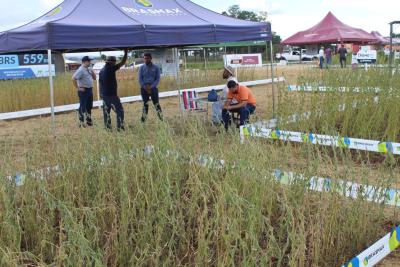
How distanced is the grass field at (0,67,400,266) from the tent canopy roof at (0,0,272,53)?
232 centimetres

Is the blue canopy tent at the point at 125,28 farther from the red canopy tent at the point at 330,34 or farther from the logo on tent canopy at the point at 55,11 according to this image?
the red canopy tent at the point at 330,34

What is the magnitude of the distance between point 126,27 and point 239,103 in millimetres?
2065

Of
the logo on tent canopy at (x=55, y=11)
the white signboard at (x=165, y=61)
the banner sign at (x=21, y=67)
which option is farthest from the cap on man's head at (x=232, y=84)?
the white signboard at (x=165, y=61)

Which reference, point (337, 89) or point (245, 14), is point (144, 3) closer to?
point (337, 89)

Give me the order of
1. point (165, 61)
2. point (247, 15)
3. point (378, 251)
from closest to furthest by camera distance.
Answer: point (378, 251) < point (165, 61) < point (247, 15)

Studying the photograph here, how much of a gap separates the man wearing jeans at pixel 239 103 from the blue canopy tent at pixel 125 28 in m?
0.98

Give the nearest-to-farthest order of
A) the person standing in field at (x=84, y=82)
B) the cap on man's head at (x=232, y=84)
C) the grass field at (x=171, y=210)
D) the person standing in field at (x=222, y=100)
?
the grass field at (x=171, y=210)
the cap on man's head at (x=232, y=84)
the person standing in field at (x=222, y=100)
the person standing in field at (x=84, y=82)

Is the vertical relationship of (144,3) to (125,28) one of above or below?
above

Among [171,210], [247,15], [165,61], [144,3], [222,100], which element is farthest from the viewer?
[247,15]

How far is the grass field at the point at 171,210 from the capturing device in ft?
7.94

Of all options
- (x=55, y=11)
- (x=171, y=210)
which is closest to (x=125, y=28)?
(x=55, y=11)

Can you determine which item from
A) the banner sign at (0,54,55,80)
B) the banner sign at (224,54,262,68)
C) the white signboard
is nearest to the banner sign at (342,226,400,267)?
the banner sign at (0,54,55,80)

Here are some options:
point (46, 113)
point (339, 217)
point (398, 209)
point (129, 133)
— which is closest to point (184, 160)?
point (129, 133)

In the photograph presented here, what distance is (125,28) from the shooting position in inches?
265
